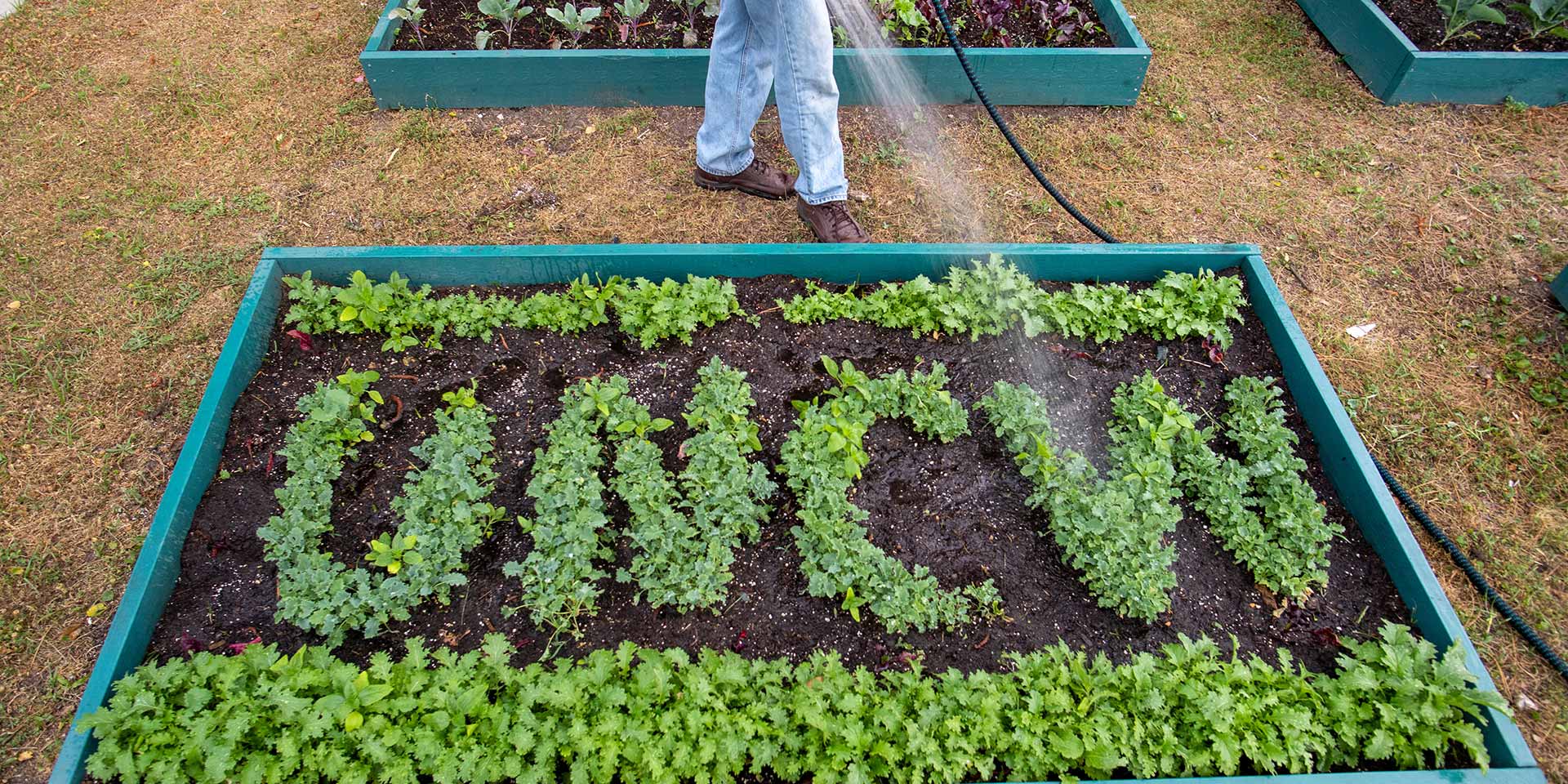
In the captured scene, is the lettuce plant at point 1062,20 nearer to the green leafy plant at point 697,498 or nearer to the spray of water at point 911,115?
the spray of water at point 911,115

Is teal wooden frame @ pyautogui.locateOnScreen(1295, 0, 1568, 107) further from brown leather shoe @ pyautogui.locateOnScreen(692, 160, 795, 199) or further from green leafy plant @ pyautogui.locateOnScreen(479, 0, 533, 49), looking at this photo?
green leafy plant @ pyautogui.locateOnScreen(479, 0, 533, 49)

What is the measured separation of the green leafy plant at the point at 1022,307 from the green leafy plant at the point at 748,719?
4.26 ft

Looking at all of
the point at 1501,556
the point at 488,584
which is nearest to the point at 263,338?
the point at 488,584

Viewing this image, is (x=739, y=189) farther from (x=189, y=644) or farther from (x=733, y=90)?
(x=189, y=644)

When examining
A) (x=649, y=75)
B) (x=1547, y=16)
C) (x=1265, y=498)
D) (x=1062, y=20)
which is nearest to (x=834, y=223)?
(x=649, y=75)

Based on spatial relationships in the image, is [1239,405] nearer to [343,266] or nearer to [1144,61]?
[1144,61]

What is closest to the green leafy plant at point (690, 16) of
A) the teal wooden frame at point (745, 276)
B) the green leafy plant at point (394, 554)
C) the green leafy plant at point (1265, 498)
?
the teal wooden frame at point (745, 276)

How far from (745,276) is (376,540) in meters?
1.64

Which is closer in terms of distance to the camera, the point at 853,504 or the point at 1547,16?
the point at 853,504

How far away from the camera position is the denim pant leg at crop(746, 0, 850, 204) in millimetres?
3012

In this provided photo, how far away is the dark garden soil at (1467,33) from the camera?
4.65 metres

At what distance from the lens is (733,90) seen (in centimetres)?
358

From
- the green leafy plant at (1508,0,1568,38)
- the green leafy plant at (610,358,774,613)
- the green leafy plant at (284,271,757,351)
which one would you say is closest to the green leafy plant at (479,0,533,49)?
the green leafy plant at (284,271,757,351)

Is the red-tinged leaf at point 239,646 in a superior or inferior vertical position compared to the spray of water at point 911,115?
inferior
